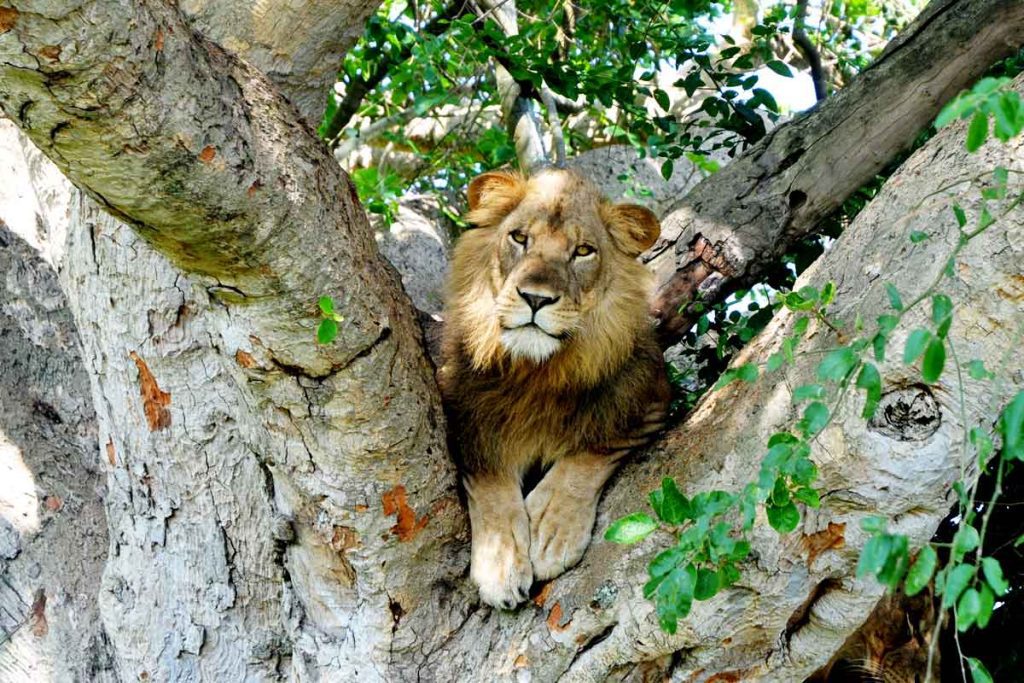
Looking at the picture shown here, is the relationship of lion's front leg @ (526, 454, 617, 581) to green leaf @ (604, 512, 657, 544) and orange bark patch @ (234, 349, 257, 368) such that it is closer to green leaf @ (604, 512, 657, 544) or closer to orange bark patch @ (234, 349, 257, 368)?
green leaf @ (604, 512, 657, 544)

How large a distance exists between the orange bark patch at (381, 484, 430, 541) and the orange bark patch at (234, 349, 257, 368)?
2.36ft

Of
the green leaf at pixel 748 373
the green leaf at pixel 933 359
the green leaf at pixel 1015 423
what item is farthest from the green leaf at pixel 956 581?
the green leaf at pixel 748 373

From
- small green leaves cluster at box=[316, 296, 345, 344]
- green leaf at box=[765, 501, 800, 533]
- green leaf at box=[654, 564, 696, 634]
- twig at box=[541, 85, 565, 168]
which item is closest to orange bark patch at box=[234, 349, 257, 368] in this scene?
small green leaves cluster at box=[316, 296, 345, 344]

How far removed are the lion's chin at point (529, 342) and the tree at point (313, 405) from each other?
527 millimetres

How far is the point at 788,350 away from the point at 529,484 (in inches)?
93.6

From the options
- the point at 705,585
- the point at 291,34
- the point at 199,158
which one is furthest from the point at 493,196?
the point at 705,585

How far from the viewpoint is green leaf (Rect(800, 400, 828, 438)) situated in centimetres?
306

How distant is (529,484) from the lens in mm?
5496

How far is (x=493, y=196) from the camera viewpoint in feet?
18.1

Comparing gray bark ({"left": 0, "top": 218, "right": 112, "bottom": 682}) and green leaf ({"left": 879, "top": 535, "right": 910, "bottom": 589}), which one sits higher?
gray bark ({"left": 0, "top": 218, "right": 112, "bottom": 682})

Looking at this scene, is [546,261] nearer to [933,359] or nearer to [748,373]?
[748,373]

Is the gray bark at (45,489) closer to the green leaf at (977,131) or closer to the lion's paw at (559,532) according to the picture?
the lion's paw at (559,532)

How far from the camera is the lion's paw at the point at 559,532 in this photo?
4.59 meters

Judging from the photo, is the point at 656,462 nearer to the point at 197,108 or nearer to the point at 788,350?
the point at 788,350
